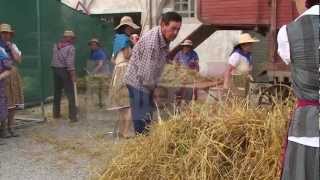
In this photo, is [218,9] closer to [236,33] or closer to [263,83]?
[263,83]

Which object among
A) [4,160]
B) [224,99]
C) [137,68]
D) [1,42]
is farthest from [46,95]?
[224,99]

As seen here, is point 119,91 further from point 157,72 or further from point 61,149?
point 157,72

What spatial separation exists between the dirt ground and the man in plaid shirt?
16.8 inches

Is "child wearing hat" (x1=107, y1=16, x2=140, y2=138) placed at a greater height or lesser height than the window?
lesser

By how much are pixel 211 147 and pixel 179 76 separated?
12.9 feet

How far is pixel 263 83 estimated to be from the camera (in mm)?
8023

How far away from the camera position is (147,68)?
566 cm

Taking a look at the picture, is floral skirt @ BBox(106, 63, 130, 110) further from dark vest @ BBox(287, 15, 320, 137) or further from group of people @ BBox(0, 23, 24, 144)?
dark vest @ BBox(287, 15, 320, 137)

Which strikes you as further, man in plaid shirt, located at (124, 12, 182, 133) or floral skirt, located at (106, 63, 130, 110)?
floral skirt, located at (106, 63, 130, 110)

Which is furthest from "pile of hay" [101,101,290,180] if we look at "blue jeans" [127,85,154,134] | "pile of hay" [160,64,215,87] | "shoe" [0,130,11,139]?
"shoe" [0,130,11,139]

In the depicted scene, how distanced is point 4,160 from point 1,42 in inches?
83.4

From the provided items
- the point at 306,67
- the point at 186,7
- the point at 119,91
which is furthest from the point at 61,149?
the point at 186,7

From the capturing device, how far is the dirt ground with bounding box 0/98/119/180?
239 inches

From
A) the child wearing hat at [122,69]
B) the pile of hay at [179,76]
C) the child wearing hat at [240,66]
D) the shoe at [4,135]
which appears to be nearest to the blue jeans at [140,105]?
the pile of hay at [179,76]
